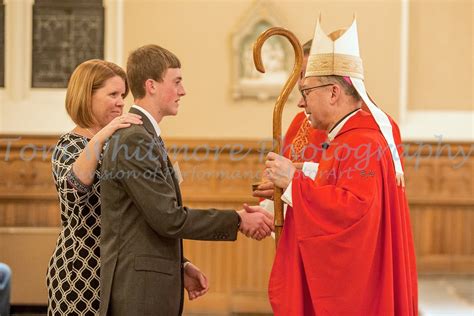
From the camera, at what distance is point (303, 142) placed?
364 cm

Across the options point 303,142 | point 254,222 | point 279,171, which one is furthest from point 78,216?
point 303,142

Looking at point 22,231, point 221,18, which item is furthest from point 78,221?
point 221,18

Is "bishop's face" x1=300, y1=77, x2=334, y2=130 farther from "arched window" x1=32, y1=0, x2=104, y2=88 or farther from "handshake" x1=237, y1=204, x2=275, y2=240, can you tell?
"arched window" x1=32, y1=0, x2=104, y2=88

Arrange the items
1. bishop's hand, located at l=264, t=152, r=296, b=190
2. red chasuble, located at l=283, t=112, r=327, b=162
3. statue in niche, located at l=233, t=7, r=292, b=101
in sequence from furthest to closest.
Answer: statue in niche, located at l=233, t=7, r=292, b=101, red chasuble, located at l=283, t=112, r=327, b=162, bishop's hand, located at l=264, t=152, r=296, b=190

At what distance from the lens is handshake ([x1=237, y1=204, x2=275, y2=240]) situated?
2877mm

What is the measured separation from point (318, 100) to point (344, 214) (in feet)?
1.57

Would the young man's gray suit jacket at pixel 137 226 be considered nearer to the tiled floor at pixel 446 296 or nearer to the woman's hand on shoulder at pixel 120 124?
the woman's hand on shoulder at pixel 120 124

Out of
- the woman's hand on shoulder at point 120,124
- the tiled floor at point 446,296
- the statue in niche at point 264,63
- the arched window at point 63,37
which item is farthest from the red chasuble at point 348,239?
the arched window at point 63,37

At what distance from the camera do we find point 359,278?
8.46 feet

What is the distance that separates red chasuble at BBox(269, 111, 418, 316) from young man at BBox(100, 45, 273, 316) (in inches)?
14.2

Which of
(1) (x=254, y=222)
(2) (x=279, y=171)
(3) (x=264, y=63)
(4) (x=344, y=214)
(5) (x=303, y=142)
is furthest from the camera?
(3) (x=264, y=63)

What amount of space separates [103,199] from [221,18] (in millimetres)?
4602

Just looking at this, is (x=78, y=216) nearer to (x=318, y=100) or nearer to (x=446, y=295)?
(x=318, y=100)

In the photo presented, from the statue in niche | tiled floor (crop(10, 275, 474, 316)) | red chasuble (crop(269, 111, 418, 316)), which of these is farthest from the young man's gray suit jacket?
the statue in niche
